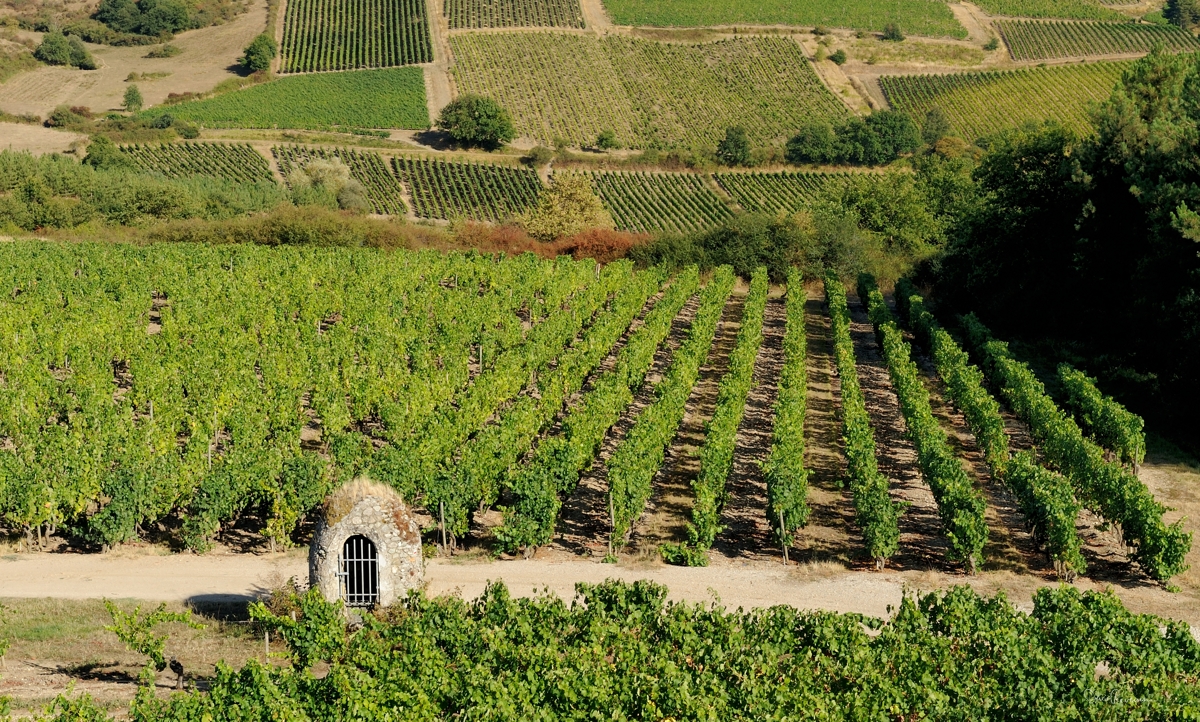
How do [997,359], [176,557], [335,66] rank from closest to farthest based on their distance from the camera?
[176,557], [997,359], [335,66]

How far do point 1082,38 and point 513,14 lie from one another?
57.6 m

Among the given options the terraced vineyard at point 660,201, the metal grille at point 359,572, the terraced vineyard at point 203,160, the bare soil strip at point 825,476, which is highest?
the metal grille at point 359,572

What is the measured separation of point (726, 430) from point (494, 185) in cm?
6198

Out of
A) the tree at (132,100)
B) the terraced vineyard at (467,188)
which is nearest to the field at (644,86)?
the terraced vineyard at (467,188)

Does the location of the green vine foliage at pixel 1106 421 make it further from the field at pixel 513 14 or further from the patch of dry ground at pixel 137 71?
the field at pixel 513 14

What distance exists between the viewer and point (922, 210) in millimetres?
67562

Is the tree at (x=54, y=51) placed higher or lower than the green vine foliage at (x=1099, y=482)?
lower

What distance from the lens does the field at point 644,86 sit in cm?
10281

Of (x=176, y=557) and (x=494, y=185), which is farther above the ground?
(x=176, y=557)

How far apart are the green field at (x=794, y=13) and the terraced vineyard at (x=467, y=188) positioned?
4220 centimetres

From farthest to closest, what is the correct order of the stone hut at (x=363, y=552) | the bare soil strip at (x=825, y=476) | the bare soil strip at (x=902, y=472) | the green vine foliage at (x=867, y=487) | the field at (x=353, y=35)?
the field at (x=353, y=35)
the bare soil strip at (x=825, y=476)
the bare soil strip at (x=902, y=472)
the green vine foliage at (x=867, y=487)
the stone hut at (x=363, y=552)

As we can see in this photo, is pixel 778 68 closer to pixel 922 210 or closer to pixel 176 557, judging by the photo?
pixel 922 210

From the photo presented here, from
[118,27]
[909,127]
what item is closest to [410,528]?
[909,127]

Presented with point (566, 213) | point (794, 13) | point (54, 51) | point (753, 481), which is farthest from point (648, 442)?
point (794, 13)
